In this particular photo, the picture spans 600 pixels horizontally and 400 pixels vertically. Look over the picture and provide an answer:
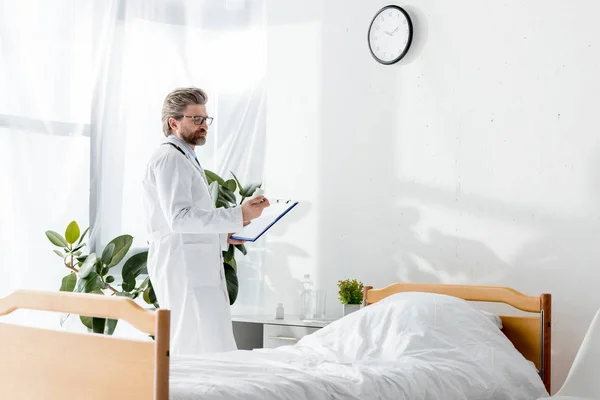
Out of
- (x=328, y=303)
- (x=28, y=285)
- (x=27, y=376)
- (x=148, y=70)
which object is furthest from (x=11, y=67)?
(x=27, y=376)

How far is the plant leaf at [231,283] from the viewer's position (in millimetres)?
3850

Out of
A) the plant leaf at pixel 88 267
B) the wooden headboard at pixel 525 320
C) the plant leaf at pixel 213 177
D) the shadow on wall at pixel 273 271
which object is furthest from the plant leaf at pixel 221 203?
the wooden headboard at pixel 525 320

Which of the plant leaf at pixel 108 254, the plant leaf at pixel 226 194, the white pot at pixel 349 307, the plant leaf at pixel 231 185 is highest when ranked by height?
the plant leaf at pixel 231 185

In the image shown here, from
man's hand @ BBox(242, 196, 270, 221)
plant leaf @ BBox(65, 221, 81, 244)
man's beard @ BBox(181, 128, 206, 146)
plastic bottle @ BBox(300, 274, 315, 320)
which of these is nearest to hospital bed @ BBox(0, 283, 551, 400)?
man's hand @ BBox(242, 196, 270, 221)

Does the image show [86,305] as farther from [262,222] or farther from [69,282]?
[69,282]

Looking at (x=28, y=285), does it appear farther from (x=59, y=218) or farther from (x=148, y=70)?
(x=148, y=70)

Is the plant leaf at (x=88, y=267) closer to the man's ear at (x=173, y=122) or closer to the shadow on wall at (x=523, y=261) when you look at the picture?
the man's ear at (x=173, y=122)

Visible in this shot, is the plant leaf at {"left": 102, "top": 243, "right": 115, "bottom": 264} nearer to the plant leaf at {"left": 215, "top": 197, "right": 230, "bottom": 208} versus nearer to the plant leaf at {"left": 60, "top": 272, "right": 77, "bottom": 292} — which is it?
the plant leaf at {"left": 60, "top": 272, "right": 77, "bottom": 292}

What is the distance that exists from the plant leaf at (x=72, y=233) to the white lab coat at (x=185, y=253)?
882 millimetres

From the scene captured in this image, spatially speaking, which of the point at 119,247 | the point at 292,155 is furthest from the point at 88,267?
the point at 292,155

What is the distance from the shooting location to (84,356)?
204 cm

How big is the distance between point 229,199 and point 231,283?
1.35ft

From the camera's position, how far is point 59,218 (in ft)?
13.4

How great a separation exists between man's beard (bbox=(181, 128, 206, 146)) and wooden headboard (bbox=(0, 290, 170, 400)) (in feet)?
3.66
